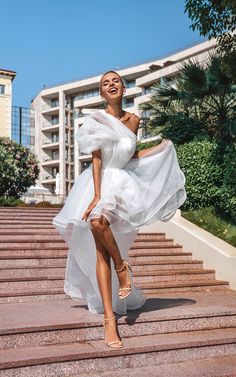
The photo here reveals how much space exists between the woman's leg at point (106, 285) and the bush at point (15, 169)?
1977cm

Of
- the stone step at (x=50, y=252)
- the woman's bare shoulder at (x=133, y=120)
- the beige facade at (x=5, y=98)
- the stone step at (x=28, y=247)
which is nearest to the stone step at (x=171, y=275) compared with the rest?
the stone step at (x=50, y=252)

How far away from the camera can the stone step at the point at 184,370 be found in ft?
12.1

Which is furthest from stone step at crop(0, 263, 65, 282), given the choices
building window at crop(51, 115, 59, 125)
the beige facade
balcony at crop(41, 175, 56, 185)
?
building window at crop(51, 115, 59, 125)

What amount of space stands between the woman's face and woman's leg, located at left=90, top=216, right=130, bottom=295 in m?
1.14

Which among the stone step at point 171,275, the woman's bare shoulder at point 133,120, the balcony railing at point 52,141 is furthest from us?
the balcony railing at point 52,141

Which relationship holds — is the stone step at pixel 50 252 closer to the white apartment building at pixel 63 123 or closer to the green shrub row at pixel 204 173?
the green shrub row at pixel 204 173

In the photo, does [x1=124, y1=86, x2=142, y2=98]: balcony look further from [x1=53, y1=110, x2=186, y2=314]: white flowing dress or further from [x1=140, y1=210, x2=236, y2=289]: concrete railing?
[x1=53, y1=110, x2=186, y2=314]: white flowing dress

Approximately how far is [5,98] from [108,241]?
57623 millimetres

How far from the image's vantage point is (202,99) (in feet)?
47.6

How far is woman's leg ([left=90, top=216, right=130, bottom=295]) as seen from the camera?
4004mm

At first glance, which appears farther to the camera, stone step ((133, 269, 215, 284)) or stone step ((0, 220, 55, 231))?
stone step ((0, 220, 55, 231))

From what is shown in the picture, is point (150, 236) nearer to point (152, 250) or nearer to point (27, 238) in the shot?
point (152, 250)

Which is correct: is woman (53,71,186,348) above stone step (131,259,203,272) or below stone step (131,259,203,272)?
above

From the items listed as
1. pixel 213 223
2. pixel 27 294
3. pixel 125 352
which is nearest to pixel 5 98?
pixel 213 223
